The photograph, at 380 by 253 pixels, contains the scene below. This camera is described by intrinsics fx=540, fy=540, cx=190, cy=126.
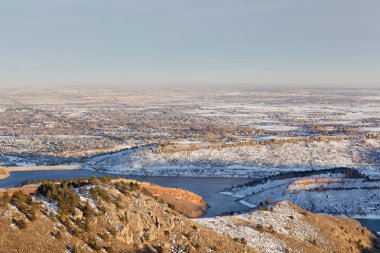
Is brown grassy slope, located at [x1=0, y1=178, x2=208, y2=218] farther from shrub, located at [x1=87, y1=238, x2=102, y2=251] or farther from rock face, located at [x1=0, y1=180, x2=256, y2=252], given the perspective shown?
shrub, located at [x1=87, y1=238, x2=102, y2=251]

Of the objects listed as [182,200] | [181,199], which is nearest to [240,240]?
[182,200]

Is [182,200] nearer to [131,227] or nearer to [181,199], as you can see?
[181,199]

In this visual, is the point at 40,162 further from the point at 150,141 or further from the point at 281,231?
the point at 281,231

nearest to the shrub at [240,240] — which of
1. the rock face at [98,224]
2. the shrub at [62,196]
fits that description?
the rock face at [98,224]

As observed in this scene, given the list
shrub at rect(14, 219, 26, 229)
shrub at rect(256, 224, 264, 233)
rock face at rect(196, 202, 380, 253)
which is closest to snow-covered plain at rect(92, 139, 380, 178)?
rock face at rect(196, 202, 380, 253)

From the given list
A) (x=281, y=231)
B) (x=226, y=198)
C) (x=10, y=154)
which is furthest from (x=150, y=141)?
(x=281, y=231)

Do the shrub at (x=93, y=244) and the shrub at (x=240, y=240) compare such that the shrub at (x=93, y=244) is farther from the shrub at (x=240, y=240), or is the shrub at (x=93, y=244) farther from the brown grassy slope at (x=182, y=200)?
the brown grassy slope at (x=182, y=200)
